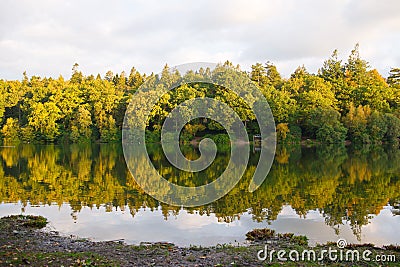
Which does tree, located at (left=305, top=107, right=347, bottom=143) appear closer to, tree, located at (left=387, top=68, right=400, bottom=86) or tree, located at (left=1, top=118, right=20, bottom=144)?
tree, located at (left=387, top=68, right=400, bottom=86)

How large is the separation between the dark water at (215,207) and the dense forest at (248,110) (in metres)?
28.7

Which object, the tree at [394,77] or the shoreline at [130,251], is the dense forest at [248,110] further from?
the shoreline at [130,251]

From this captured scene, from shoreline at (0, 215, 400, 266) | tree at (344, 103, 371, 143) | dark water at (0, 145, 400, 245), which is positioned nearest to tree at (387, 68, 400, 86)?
tree at (344, 103, 371, 143)

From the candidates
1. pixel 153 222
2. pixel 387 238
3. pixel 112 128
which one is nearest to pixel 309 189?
pixel 387 238

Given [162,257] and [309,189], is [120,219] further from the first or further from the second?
[309,189]

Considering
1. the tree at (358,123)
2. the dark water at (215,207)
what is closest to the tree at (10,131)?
the dark water at (215,207)

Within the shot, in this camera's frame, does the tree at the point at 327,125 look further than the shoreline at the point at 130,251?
Yes

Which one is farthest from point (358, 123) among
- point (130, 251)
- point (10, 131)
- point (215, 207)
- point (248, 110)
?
point (10, 131)

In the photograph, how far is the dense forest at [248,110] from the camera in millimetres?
50594

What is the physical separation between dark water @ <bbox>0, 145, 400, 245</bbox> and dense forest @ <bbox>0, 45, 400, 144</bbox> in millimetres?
28724

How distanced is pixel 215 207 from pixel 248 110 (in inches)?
1412

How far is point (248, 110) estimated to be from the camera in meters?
49.4

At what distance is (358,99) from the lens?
2208 inches

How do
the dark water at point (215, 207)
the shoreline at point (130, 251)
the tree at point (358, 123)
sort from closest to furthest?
1. the shoreline at point (130, 251)
2. the dark water at point (215, 207)
3. the tree at point (358, 123)
